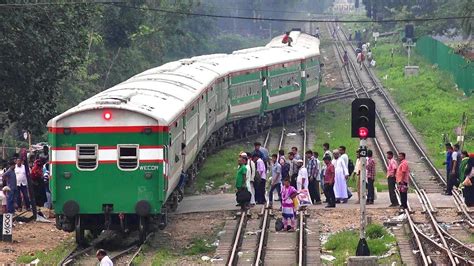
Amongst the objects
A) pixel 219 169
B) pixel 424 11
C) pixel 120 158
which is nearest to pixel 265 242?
pixel 120 158

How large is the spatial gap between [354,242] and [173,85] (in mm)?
7322

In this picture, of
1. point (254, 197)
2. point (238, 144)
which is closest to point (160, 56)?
point (238, 144)

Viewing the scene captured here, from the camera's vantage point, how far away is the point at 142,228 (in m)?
21.5

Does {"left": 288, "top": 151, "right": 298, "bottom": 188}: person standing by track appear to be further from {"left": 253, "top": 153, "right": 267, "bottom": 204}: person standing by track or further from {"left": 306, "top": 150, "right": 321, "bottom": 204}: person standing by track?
{"left": 253, "top": 153, "right": 267, "bottom": 204}: person standing by track

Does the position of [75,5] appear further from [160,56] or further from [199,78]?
[160,56]

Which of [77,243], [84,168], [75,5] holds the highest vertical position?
[75,5]

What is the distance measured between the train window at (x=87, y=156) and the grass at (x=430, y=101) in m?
14.3

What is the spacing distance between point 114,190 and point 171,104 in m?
3.08

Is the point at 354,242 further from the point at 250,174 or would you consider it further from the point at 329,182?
the point at 250,174

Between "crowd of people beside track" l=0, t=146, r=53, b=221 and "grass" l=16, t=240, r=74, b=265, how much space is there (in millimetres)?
2300

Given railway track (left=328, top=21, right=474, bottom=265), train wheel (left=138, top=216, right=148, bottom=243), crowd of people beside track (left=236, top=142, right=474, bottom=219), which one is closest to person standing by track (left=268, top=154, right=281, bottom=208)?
crowd of people beside track (left=236, top=142, right=474, bottom=219)

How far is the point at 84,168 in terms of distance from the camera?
2114cm

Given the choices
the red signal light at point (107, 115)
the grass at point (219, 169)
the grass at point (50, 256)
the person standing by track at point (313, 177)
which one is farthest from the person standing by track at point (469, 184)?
the grass at point (50, 256)

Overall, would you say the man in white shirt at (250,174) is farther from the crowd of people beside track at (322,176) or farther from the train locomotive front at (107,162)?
the train locomotive front at (107,162)
